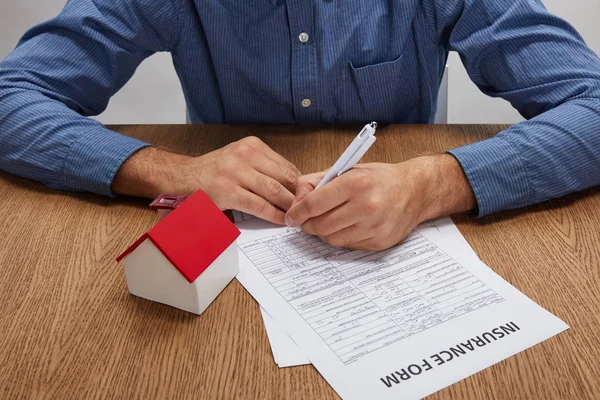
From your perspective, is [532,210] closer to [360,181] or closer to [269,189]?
[360,181]

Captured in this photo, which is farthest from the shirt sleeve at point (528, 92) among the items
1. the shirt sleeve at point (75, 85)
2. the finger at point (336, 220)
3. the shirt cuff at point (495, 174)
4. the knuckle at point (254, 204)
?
the shirt sleeve at point (75, 85)

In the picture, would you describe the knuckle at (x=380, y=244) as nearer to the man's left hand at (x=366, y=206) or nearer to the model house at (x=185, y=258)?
the man's left hand at (x=366, y=206)

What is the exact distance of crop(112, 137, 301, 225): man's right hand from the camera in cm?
91

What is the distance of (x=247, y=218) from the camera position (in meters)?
0.94

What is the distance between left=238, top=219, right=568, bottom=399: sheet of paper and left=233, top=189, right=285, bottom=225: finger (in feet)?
0.07

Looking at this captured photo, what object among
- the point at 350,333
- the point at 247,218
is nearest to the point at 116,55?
the point at 247,218

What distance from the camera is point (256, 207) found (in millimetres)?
903

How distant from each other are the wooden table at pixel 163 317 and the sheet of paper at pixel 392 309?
19 mm

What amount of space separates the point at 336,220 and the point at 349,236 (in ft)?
0.10

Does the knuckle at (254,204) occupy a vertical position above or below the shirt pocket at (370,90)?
above

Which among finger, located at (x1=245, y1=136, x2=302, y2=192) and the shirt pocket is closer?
finger, located at (x1=245, y1=136, x2=302, y2=192)

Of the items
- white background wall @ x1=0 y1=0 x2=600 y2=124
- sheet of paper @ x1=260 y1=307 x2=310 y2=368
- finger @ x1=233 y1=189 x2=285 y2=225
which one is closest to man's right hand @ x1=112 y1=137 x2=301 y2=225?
finger @ x1=233 y1=189 x2=285 y2=225

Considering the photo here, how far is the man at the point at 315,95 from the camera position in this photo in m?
0.92

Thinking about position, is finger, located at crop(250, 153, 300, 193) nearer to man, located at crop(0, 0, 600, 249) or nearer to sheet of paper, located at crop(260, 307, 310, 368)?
man, located at crop(0, 0, 600, 249)
